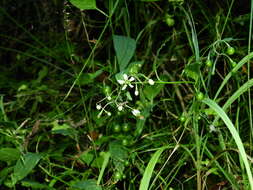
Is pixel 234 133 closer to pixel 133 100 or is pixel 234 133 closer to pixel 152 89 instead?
pixel 152 89

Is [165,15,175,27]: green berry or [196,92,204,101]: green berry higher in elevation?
[165,15,175,27]: green berry

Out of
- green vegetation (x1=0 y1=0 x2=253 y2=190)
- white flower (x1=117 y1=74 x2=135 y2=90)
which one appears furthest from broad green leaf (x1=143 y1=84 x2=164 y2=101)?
white flower (x1=117 y1=74 x2=135 y2=90)

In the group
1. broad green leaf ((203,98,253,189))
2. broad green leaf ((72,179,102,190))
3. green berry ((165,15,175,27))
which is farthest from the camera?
green berry ((165,15,175,27))

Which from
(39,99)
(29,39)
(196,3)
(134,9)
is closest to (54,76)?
(39,99)

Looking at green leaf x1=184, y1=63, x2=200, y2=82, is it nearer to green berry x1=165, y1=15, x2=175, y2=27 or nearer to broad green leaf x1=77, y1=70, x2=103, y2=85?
broad green leaf x1=77, y1=70, x2=103, y2=85

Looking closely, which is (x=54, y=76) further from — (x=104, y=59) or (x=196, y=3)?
(x=196, y=3)
